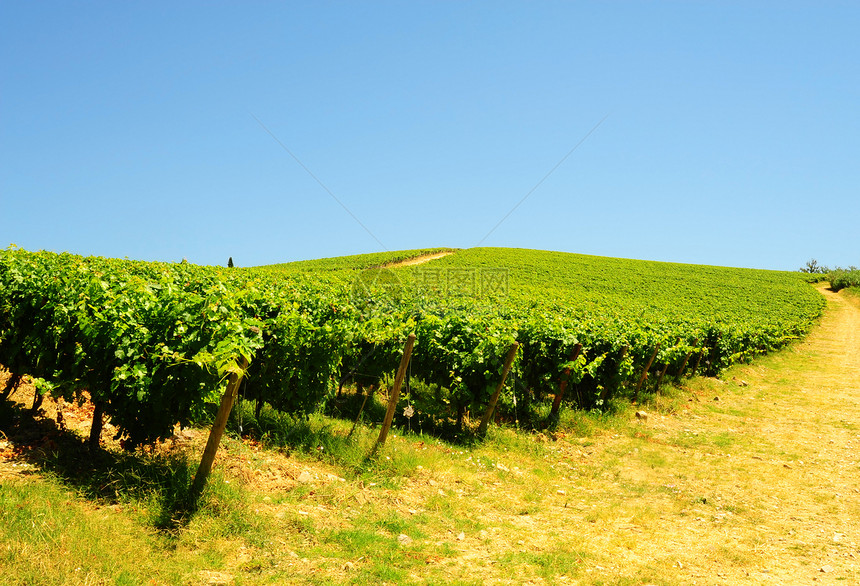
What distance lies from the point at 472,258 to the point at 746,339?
144 feet

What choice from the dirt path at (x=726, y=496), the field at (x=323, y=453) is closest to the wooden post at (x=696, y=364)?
the dirt path at (x=726, y=496)

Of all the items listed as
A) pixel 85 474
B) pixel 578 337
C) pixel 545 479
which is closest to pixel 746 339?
pixel 578 337

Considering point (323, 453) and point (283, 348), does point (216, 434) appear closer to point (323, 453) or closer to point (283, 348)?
point (323, 453)

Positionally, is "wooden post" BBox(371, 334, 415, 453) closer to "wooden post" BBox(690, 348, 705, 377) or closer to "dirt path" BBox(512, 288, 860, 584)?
"dirt path" BBox(512, 288, 860, 584)

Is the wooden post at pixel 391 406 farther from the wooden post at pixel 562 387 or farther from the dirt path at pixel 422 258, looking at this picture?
the dirt path at pixel 422 258

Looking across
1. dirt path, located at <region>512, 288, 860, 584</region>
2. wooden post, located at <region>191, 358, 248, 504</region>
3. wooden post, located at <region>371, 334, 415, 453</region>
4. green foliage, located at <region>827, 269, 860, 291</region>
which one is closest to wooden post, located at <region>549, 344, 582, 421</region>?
dirt path, located at <region>512, 288, 860, 584</region>

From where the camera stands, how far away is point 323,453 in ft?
25.5

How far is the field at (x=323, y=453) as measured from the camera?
5082 millimetres

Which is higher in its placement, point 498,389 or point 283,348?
point 283,348

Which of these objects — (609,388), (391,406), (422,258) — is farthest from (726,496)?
(422,258)

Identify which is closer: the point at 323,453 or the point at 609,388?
the point at 323,453

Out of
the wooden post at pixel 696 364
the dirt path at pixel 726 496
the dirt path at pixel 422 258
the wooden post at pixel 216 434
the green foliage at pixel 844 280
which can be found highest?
the green foliage at pixel 844 280

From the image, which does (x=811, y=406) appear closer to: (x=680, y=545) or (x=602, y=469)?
(x=602, y=469)

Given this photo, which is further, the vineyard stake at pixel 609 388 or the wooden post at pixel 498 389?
the vineyard stake at pixel 609 388
